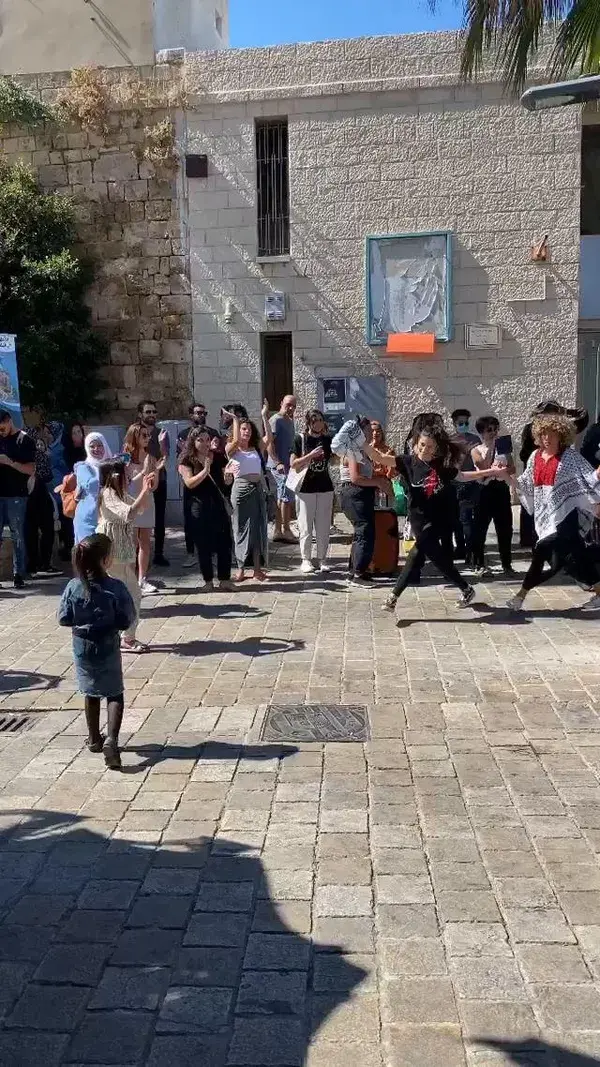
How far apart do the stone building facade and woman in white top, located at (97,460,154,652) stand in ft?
26.9

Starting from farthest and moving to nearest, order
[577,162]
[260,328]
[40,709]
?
[260,328]
[577,162]
[40,709]

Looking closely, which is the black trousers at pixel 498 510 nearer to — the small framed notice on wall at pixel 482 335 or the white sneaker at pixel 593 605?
the white sneaker at pixel 593 605

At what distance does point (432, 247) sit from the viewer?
1450 centimetres

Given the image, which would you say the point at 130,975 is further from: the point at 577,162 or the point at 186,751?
the point at 577,162

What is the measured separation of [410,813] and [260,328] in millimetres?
11608

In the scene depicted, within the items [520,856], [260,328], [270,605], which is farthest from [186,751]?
[260,328]

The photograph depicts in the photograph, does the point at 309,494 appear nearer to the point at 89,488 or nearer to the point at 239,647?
the point at 239,647

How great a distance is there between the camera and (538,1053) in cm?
276

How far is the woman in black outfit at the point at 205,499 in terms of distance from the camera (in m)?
8.97

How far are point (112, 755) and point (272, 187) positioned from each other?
1205 cm

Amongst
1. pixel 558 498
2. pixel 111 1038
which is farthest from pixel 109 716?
pixel 558 498

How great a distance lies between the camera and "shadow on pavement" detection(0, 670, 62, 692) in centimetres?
651

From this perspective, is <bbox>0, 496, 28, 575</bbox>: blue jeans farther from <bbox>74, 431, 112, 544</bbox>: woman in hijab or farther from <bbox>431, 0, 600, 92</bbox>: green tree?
<bbox>431, 0, 600, 92</bbox>: green tree

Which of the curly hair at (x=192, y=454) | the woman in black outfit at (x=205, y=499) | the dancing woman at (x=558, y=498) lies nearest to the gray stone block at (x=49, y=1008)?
the dancing woman at (x=558, y=498)
